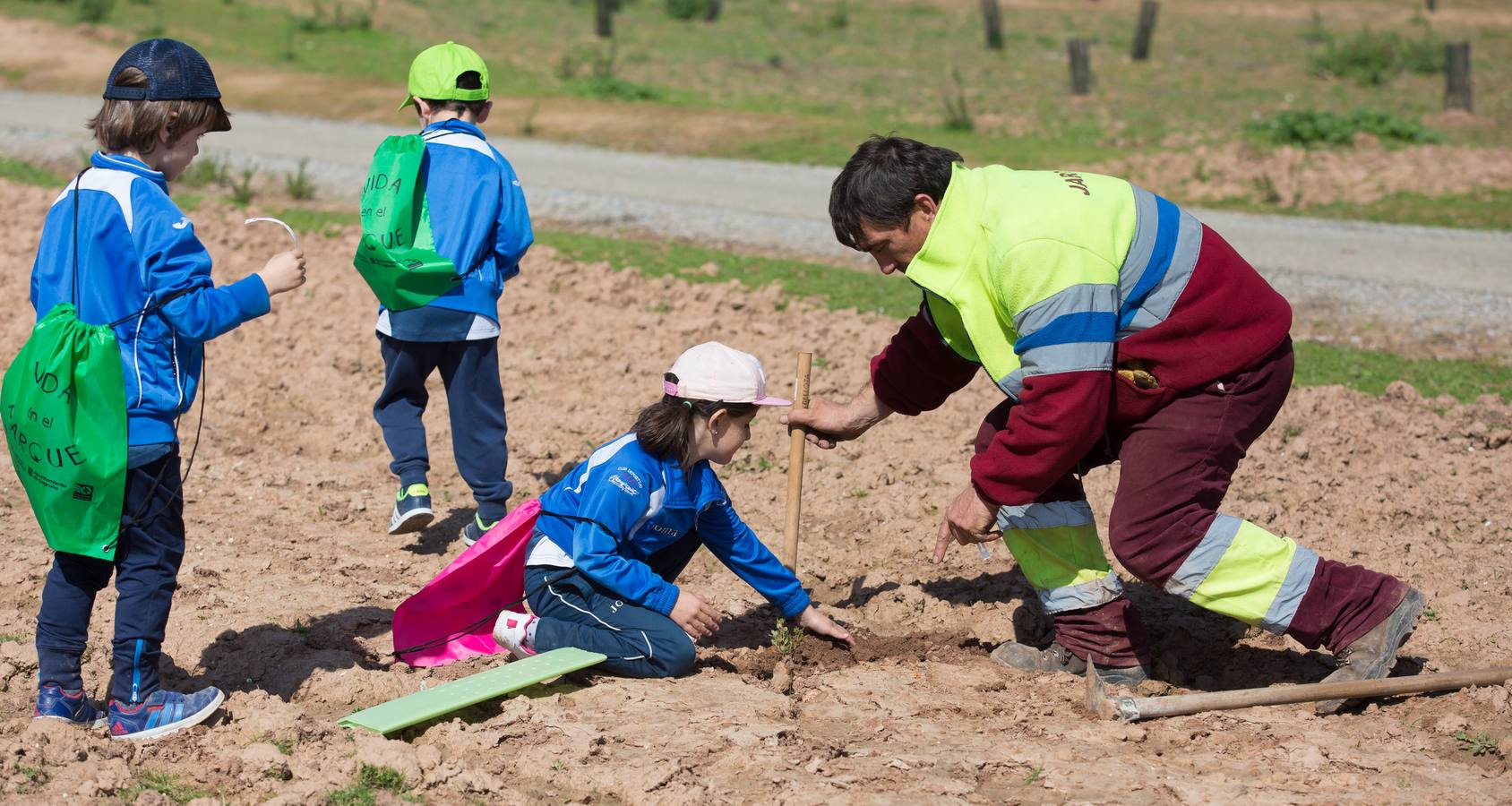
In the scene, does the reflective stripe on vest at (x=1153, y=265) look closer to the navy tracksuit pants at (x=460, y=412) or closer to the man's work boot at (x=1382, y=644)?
the man's work boot at (x=1382, y=644)

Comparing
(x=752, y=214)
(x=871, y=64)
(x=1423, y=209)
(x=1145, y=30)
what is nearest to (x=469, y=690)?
(x=752, y=214)

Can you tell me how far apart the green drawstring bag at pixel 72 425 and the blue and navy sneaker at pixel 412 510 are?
1823 mm

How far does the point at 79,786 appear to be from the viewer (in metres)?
3.57

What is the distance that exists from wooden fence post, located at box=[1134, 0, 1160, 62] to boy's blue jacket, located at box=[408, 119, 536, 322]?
21.3 metres

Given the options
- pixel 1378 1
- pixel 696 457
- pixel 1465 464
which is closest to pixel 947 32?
pixel 1378 1

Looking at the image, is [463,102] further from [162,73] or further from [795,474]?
[795,474]

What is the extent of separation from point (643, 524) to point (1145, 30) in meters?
22.5

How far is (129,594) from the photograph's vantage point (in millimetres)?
3885

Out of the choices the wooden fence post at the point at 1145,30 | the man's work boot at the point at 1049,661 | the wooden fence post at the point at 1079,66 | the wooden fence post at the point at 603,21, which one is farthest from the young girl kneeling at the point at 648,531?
the wooden fence post at the point at 603,21

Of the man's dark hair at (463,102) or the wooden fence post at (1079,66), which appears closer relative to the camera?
the man's dark hair at (463,102)

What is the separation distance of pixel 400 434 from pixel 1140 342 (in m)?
3.05

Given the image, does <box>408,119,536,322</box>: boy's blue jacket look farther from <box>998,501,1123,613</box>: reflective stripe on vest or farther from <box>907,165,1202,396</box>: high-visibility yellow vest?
<box>998,501,1123,613</box>: reflective stripe on vest

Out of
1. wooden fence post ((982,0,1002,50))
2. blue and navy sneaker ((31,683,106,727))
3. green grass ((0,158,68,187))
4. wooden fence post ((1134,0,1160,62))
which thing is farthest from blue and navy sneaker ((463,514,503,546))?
wooden fence post ((982,0,1002,50))

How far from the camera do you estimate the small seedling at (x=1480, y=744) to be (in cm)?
393
